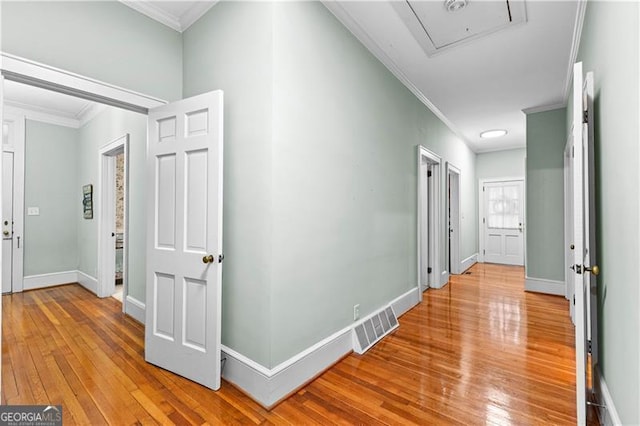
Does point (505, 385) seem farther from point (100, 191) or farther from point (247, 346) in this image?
point (100, 191)

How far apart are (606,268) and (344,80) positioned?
228cm

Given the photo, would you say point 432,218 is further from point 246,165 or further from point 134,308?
point 134,308

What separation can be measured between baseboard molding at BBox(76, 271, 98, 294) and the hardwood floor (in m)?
0.86

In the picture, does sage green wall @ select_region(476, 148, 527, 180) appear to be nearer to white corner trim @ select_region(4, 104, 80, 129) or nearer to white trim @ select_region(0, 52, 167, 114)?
white trim @ select_region(0, 52, 167, 114)

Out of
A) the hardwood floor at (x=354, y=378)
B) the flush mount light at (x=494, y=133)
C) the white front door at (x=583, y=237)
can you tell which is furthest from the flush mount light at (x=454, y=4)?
the flush mount light at (x=494, y=133)

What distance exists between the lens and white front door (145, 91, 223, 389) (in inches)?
79.8

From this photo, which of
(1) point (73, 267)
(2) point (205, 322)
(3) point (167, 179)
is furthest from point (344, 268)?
(1) point (73, 267)

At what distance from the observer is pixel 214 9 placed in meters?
2.29

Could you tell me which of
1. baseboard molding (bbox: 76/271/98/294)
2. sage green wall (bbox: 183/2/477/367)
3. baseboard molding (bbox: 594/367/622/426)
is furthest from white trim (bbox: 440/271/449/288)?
baseboard molding (bbox: 76/271/98/294)

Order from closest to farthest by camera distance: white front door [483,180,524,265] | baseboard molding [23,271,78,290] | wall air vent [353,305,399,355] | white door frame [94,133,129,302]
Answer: wall air vent [353,305,399,355]
white door frame [94,133,129,302]
baseboard molding [23,271,78,290]
white front door [483,180,524,265]

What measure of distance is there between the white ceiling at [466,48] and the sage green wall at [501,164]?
272 cm

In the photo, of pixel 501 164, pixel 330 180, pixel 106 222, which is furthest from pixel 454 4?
pixel 501 164

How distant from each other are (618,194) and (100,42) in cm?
339

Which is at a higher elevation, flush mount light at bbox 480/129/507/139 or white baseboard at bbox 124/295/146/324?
flush mount light at bbox 480/129/507/139
